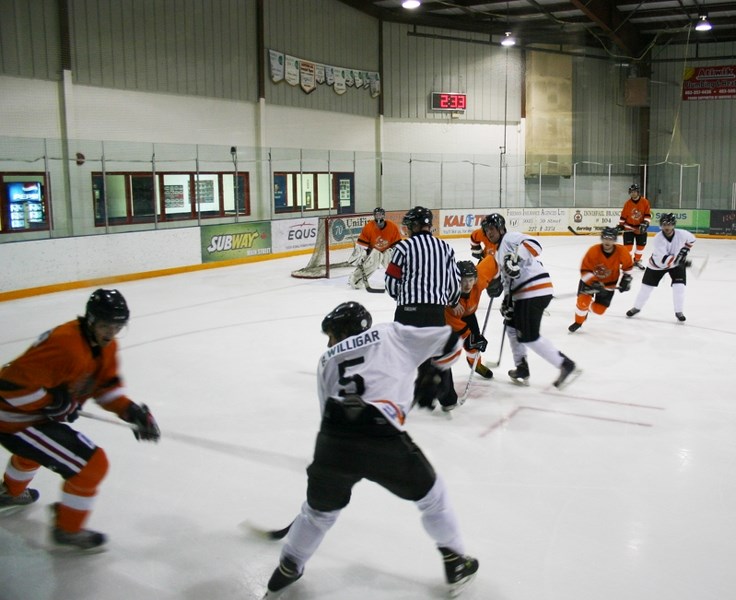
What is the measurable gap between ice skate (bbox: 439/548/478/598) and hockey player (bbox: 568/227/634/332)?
4.79 meters

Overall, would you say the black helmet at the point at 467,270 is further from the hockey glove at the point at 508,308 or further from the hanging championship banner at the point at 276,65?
the hanging championship banner at the point at 276,65

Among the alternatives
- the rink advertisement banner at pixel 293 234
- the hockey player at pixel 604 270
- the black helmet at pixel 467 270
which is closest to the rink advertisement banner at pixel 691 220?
the rink advertisement banner at pixel 293 234

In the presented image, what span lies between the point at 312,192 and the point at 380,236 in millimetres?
7620

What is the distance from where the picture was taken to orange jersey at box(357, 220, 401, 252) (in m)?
9.60

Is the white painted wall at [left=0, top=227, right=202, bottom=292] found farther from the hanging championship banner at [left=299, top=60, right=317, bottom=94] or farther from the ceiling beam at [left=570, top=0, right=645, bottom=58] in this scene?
the ceiling beam at [left=570, top=0, right=645, bottom=58]

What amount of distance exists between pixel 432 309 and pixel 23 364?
98.7 inches

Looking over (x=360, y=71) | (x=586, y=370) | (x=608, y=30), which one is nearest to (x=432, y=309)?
(x=586, y=370)

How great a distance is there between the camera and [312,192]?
16922 mm

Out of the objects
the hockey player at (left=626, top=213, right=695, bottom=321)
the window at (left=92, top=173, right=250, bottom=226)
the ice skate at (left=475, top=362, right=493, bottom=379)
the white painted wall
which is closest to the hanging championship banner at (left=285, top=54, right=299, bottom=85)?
the window at (left=92, top=173, right=250, bottom=226)

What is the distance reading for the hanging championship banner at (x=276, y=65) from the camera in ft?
52.5

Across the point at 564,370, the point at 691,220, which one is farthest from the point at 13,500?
the point at 691,220

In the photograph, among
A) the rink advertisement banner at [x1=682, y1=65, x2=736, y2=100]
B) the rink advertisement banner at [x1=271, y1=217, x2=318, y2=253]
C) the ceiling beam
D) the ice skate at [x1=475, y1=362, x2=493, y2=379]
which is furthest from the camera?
the rink advertisement banner at [x1=682, y1=65, x2=736, y2=100]

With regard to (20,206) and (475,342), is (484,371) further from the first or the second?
(20,206)

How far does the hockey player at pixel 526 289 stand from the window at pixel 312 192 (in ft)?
36.2
